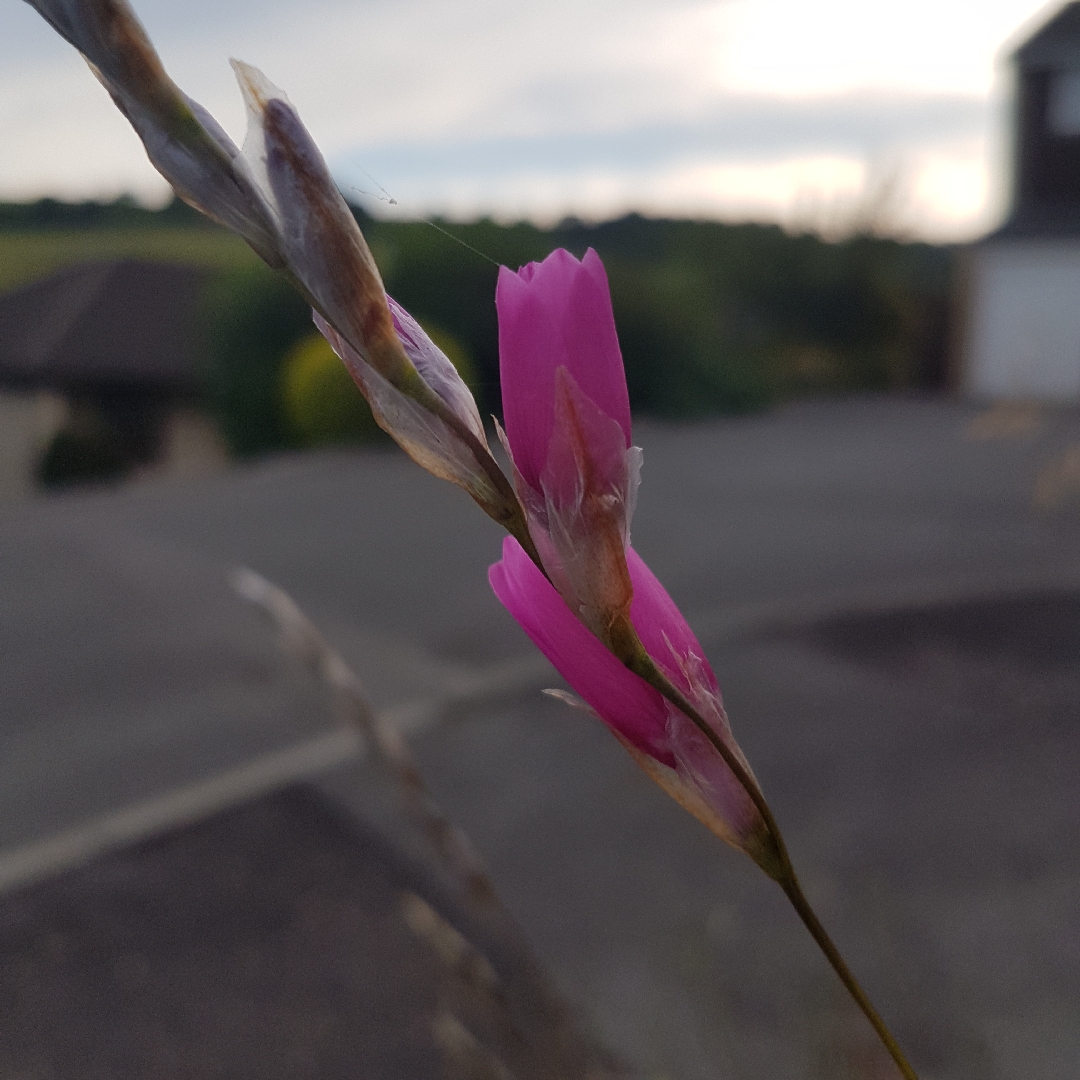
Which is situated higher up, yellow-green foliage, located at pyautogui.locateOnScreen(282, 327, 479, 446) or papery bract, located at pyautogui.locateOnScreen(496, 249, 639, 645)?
papery bract, located at pyautogui.locateOnScreen(496, 249, 639, 645)

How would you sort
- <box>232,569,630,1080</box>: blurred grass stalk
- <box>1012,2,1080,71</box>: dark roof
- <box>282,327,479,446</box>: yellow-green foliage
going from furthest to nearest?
<box>1012,2,1080,71</box>: dark roof → <box>282,327,479,446</box>: yellow-green foliage → <box>232,569,630,1080</box>: blurred grass stalk

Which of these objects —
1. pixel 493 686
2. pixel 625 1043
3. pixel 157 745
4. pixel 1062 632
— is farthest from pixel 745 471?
pixel 625 1043

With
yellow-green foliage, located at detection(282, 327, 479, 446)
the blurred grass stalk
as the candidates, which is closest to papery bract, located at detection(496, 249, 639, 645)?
the blurred grass stalk

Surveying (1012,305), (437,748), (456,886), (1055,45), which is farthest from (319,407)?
(1055,45)

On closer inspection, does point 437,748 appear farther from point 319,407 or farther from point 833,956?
point 319,407

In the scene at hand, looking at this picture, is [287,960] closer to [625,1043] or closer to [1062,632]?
[625,1043]

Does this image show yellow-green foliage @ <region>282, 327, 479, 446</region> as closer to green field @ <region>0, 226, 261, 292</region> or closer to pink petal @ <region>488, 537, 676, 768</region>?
green field @ <region>0, 226, 261, 292</region>

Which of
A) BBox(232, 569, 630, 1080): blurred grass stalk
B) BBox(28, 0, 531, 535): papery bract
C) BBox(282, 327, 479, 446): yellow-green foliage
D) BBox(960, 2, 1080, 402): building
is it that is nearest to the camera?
BBox(28, 0, 531, 535): papery bract
